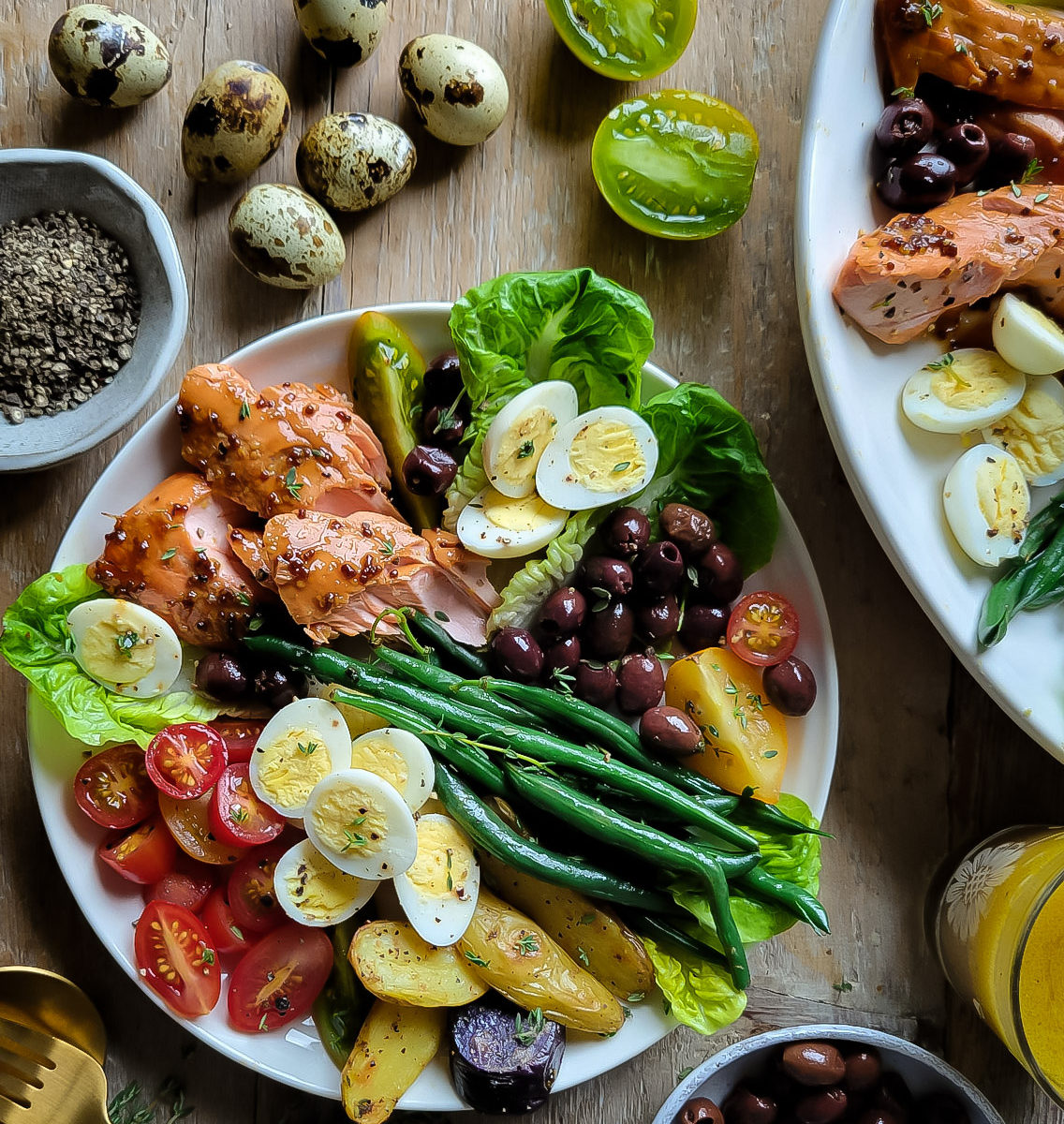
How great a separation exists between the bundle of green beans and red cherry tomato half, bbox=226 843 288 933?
363 millimetres

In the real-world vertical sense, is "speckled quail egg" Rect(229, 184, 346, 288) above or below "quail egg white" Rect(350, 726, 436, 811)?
above

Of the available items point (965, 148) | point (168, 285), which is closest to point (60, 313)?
point (168, 285)

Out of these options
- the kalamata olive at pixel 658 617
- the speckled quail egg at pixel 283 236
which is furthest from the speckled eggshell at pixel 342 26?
the kalamata olive at pixel 658 617

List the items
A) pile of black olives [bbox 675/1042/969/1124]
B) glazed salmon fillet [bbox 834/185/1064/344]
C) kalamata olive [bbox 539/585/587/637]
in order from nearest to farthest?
glazed salmon fillet [bbox 834/185/1064/344], kalamata olive [bbox 539/585/587/637], pile of black olives [bbox 675/1042/969/1124]

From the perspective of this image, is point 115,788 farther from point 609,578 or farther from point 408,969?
point 609,578

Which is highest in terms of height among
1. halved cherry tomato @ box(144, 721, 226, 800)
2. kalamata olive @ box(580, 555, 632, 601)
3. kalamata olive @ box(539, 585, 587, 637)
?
kalamata olive @ box(580, 555, 632, 601)

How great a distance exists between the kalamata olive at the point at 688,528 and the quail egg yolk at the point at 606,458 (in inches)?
4.1

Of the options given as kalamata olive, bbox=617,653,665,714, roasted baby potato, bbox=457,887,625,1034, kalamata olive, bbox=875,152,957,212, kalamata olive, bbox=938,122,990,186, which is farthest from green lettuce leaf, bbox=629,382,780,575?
roasted baby potato, bbox=457,887,625,1034

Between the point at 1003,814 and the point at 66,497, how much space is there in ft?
6.91

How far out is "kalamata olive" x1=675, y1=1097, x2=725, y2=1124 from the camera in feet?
6.17

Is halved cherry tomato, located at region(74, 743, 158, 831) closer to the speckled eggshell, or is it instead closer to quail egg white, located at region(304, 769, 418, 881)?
quail egg white, located at region(304, 769, 418, 881)

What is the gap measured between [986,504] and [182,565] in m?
1.49

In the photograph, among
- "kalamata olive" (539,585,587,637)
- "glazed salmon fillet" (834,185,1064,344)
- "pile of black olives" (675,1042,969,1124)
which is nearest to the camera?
"glazed salmon fillet" (834,185,1064,344)

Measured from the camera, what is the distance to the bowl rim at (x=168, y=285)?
5.81ft
